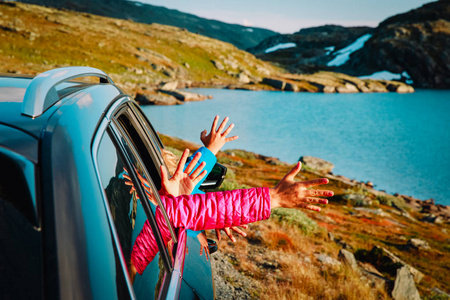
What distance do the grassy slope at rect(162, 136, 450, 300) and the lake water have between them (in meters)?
11.3

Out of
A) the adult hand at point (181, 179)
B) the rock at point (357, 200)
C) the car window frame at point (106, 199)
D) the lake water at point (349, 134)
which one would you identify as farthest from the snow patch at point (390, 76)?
the car window frame at point (106, 199)

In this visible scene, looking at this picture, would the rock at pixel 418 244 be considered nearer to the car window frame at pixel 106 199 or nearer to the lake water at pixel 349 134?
the car window frame at pixel 106 199

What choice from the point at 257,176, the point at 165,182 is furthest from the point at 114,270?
the point at 257,176

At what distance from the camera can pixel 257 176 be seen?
20.7 metres

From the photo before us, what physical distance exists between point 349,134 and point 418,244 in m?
32.2

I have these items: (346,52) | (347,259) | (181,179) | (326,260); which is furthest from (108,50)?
(346,52)

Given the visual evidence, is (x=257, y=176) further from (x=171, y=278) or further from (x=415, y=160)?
(x=415, y=160)

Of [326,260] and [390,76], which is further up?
[390,76]

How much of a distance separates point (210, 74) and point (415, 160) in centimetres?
7422

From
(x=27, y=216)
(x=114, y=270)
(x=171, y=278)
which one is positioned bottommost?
(x=171, y=278)

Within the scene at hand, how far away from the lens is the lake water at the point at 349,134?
99.7ft

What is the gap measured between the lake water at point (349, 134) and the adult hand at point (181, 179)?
92.4 feet

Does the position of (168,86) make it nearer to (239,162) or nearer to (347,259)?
(239,162)

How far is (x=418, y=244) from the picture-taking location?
42.3ft
